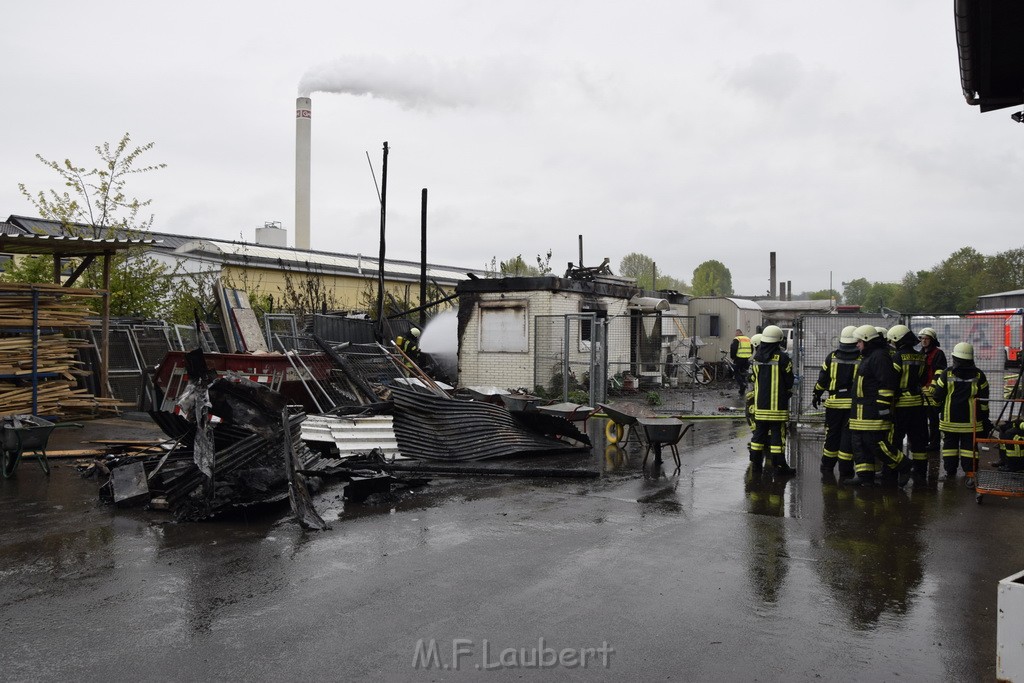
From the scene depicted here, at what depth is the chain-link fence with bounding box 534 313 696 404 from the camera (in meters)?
17.3

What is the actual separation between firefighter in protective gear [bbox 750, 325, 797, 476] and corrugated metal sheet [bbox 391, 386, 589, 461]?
10.3ft

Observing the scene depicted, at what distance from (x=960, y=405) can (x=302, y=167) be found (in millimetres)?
38249

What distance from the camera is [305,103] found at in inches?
1656

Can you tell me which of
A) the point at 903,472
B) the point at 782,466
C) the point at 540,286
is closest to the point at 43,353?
the point at 540,286

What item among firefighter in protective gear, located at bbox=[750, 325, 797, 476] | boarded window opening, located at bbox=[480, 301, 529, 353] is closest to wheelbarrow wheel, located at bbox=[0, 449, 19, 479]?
firefighter in protective gear, located at bbox=[750, 325, 797, 476]

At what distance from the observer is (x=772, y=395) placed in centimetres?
1058

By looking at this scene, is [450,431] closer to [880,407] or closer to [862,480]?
[862,480]

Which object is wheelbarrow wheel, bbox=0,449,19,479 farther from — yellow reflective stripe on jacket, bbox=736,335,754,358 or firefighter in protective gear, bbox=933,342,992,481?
yellow reflective stripe on jacket, bbox=736,335,754,358

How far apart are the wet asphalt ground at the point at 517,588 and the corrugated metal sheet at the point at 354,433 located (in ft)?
5.29

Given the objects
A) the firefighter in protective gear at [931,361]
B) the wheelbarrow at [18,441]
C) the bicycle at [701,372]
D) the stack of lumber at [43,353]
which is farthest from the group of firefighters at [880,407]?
the bicycle at [701,372]

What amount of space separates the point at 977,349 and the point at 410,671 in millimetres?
14361

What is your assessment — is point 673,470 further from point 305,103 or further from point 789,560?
point 305,103

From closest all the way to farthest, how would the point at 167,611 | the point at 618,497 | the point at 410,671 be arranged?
1. the point at 410,671
2. the point at 167,611
3. the point at 618,497

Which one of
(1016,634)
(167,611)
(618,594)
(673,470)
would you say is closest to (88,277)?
(673,470)
